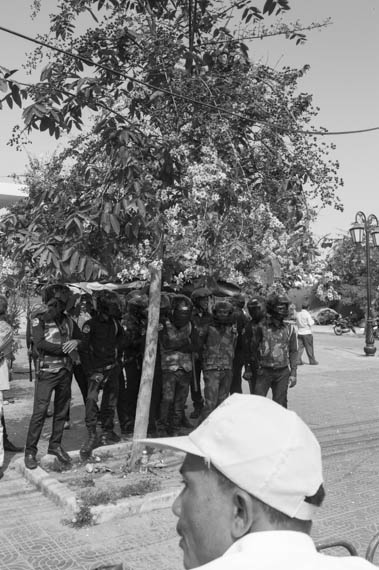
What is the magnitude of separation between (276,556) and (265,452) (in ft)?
0.66

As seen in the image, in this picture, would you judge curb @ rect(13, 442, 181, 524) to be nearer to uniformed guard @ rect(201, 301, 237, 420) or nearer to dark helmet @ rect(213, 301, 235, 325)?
uniformed guard @ rect(201, 301, 237, 420)

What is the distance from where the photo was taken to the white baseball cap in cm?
125

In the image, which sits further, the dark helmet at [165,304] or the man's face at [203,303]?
the man's face at [203,303]

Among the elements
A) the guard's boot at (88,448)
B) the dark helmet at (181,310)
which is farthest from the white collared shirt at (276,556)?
the dark helmet at (181,310)

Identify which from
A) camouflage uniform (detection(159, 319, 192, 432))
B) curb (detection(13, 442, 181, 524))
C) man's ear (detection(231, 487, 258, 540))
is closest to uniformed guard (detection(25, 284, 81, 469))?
curb (detection(13, 442, 181, 524))

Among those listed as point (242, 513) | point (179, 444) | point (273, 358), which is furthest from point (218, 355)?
point (242, 513)

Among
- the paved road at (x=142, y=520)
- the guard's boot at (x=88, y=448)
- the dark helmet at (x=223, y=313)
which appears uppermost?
the dark helmet at (x=223, y=313)

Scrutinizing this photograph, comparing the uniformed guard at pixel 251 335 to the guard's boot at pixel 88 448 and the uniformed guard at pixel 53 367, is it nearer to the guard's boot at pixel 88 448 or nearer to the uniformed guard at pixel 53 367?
the guard's boot at pixel 88 448

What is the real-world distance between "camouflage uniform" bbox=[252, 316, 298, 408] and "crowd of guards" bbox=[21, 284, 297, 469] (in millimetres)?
13

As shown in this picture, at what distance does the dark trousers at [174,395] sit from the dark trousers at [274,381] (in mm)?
919

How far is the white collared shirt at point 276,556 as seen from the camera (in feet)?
3.69

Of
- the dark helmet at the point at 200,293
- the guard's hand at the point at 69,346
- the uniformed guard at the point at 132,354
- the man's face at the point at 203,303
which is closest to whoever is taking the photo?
the guard's hand at the point at 69,346

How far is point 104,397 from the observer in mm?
7148

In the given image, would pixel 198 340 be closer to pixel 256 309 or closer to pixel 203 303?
pixel 203 303
